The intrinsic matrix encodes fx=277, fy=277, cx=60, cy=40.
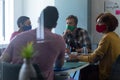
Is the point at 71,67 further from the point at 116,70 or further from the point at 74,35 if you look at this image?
the point at 74,35

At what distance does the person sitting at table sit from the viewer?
1973 millimetres

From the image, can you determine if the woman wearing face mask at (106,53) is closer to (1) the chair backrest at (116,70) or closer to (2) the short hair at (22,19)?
(1) the chair backrest at (116,70)

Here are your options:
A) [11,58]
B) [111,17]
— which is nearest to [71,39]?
[111,17]

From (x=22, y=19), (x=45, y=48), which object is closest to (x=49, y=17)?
(x=45, y=48)

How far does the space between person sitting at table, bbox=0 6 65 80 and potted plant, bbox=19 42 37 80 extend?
78 millimetres

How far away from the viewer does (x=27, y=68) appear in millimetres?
1749

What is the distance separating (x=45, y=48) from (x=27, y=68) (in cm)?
33

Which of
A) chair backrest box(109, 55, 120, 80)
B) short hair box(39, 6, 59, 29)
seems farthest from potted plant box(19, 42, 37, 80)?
chair backrest box(109, 55, 120, 80)

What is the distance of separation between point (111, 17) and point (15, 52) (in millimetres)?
1115

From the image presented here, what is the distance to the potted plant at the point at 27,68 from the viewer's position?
1.73 m

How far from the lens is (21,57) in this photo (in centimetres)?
187

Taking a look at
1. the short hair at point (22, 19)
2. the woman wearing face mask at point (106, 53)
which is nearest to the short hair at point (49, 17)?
the woman wearing face mask at point (106, 53)

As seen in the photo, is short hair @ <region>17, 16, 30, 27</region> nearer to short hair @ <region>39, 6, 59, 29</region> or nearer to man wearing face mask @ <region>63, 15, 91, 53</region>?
man wearing face mask @ <region>63, 15, 91, 53</region>

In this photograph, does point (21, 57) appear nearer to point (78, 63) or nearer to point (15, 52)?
point (15, 52)
